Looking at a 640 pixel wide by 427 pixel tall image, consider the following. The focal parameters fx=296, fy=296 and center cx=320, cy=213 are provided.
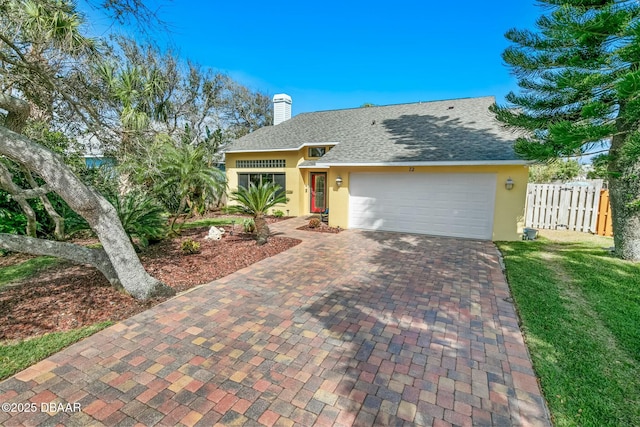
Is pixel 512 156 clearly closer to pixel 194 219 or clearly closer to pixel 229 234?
pixel 229 234

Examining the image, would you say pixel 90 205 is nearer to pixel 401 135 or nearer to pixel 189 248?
pixel 189 248

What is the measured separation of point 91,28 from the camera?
5793mm

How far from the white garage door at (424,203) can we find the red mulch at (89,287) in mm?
4153

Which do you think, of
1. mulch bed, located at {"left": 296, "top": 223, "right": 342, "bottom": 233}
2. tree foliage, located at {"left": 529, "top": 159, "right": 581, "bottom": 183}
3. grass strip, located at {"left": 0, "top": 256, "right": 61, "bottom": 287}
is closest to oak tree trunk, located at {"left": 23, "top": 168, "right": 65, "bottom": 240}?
grass strip, located at {"left": 0, "top": 256, "right": 61, "bottom": 287}

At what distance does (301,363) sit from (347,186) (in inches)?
355

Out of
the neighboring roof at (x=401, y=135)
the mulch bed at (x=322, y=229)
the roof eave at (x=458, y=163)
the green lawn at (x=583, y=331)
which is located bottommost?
the green lawn at (x=583, y=331)

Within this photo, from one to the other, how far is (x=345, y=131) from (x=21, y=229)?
12.5 m

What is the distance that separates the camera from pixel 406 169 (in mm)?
10727

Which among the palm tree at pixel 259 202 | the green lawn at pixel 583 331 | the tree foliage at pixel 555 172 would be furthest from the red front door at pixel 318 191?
the tree foliage at pixel 555 172

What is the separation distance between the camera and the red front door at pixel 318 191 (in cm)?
1518

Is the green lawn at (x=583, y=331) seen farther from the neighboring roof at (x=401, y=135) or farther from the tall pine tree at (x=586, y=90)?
the neighboring roof at (x=401, y=135)

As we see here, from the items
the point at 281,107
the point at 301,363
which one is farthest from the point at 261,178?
the point at 301,363

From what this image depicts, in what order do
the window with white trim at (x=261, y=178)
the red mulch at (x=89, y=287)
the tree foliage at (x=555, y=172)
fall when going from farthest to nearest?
the tree foliage at (x=555, y=172), the window with white trim at (x=261, y=178), the red mulch at (x=89, y=287)

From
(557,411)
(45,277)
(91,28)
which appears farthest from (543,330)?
(91,28)
